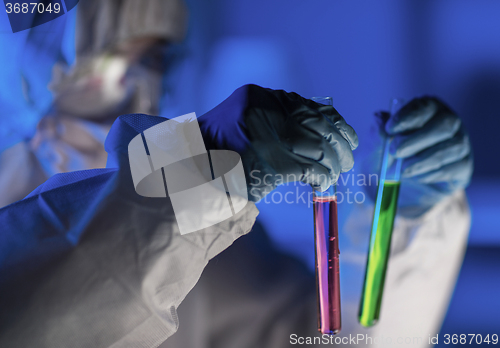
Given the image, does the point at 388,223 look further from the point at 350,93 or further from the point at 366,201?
the point at 350,93

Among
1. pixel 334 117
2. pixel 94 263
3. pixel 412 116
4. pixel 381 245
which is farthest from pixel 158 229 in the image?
pixel 412 116

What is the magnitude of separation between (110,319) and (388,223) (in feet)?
1.84

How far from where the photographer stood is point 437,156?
795 mm

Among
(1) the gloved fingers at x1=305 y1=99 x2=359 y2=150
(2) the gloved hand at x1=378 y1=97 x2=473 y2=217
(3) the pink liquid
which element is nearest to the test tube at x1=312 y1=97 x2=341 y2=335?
(3) the pink liquid

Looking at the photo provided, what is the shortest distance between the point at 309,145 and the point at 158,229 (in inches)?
11.3

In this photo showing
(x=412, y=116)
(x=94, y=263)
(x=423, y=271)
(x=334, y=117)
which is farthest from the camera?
(x=423, y=271)

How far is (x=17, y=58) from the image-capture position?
3.30 feet

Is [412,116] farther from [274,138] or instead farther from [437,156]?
[274,138]

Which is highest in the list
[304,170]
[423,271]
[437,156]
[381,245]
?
[304,170]

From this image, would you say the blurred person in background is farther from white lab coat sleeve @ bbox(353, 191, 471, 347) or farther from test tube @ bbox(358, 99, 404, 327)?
test tube @ bbox(358, 99, 404, 327)

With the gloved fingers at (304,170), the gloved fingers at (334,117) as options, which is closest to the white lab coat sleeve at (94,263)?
the gloved fingers at (304,170)

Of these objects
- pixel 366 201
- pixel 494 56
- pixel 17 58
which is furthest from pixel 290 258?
pixel 17 58

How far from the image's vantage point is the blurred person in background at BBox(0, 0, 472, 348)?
1.47ft

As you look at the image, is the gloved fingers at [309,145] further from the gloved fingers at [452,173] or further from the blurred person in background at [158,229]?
the gloved fingers at [452,173]
